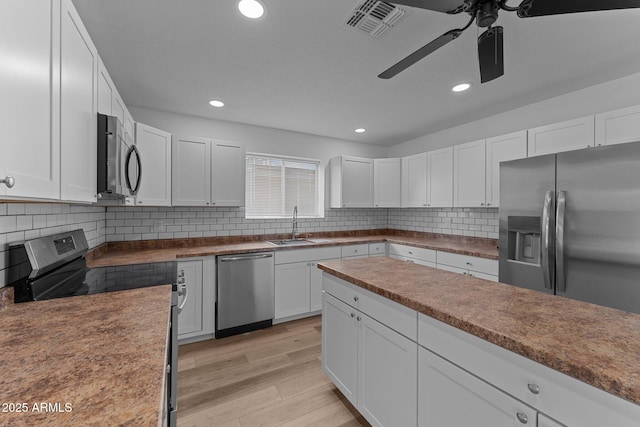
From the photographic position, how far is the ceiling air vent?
4.89 ft

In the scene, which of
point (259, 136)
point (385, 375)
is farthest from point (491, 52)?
point (259, 136)

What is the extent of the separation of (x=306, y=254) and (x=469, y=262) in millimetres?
1841

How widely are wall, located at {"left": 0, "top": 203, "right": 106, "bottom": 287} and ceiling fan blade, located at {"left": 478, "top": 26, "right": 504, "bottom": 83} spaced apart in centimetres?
247

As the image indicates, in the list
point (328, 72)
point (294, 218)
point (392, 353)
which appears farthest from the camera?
point (294, 218)

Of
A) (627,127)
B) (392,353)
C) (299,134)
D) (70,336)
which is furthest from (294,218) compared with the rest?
(627,127)

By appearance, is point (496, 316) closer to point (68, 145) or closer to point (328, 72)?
point (68, 145)

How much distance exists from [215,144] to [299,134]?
1330mm

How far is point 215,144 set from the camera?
→ 3.13 meters

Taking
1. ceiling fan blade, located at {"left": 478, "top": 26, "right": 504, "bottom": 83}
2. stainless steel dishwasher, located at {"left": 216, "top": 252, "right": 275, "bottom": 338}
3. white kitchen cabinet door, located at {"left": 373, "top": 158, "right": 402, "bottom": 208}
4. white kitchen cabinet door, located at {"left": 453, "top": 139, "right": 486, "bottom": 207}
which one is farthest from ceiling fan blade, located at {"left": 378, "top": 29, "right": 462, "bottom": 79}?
white kitchen cabinet door, located at {"left": 373, "top": 158, "right": 402, "bottom": 208}

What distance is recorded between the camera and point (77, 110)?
3.80 ft

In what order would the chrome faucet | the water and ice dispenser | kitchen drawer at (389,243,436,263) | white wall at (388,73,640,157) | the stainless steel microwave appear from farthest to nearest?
the chrome faucet, kitchen drawer at (389,243,436,263), white wall at (388,73,640,157), the water and ice dispenser, the stainless steel microwave

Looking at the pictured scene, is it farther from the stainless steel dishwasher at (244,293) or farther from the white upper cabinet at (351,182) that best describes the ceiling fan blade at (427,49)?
the white upper cabinet at (351,182)

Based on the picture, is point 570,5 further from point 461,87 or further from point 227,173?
point 227,173

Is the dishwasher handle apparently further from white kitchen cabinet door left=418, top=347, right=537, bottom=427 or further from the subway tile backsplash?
white kitchen cabinet door left=418, top=347, right=537, bottom=427
